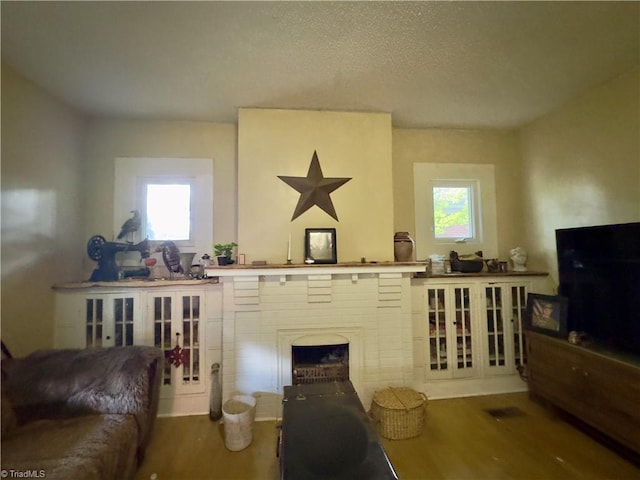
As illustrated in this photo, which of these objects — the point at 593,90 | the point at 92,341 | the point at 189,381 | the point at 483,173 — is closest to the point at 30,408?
the point at 92,341

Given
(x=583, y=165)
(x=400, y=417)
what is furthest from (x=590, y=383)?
(x=583, y=165)

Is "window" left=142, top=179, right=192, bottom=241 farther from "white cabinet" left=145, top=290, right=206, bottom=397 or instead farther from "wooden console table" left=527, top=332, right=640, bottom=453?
"wooden console table" left=527, top=332, right=640, bottom=453

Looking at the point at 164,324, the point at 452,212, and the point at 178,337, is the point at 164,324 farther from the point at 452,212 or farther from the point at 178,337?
the point at 452,212

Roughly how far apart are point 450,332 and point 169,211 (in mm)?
2695

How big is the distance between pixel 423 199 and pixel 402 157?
0.46 metres

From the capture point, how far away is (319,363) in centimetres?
229

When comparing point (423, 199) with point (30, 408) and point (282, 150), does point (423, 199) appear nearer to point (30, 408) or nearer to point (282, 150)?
point (282, 150)

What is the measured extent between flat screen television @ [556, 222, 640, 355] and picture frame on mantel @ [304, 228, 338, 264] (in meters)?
1.81

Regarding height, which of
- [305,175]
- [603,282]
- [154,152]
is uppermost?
[154,152]

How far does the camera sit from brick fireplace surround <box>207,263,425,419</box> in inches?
84.4

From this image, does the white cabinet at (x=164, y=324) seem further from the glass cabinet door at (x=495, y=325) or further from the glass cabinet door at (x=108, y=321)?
the glass cabinet door at (x=495, y=325)

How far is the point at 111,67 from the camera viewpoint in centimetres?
179

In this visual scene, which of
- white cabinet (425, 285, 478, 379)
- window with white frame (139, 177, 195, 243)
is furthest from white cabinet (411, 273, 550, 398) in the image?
window with white frame (139, 177, 195, 243)

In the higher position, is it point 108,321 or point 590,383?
point 108,321
